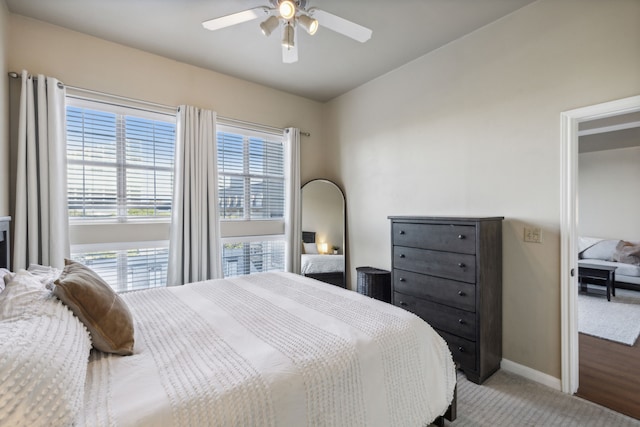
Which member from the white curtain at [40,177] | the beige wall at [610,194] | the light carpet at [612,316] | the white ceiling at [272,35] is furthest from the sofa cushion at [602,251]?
the white curtain at [40,177]

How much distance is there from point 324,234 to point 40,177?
9.72ft

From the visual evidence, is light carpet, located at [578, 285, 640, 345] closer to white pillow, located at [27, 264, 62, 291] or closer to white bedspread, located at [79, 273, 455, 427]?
white bedspread, located at [79, 273, 455, 427]

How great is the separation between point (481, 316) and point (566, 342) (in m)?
0.59

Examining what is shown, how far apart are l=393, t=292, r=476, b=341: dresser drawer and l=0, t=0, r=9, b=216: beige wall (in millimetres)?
3406

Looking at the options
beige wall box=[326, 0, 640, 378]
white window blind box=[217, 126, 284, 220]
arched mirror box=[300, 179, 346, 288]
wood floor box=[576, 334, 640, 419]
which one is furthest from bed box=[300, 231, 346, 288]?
wood floor box=[576, 334, 640, 419]

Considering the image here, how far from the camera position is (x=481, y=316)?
222cm

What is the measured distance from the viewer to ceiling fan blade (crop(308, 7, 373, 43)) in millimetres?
1864

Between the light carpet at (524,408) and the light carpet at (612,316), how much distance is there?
154 cm

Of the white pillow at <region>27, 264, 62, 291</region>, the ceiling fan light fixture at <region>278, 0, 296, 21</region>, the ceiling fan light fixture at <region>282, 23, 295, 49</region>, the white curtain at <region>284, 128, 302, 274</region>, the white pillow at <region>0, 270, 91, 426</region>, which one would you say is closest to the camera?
the white pillow at <region>0, 270, 91, 426</region>

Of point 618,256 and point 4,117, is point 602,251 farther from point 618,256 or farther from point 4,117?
point 4,117

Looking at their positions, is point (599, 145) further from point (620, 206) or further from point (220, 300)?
point (220, 300)

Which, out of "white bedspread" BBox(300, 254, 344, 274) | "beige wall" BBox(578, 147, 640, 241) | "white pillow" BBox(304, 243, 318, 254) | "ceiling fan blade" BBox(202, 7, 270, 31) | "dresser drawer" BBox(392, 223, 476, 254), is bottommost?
"white bedspread" BBox(300, 254, 344, 274)

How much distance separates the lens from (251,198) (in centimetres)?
374

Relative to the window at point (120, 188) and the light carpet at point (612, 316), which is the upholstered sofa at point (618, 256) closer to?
the light carpet at point (612, 316)
